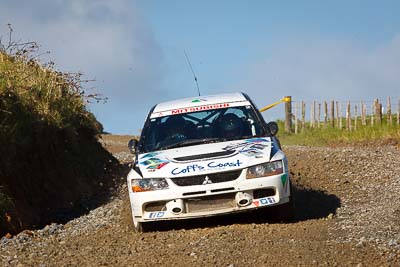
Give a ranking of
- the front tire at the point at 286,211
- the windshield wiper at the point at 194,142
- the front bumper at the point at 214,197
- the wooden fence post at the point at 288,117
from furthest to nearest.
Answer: the wooden fence post at the point at 288,117 < the windshield wiper at the point at 194,142 < the front tire at the point at 286,211 < the front bumper at the point at 214,197

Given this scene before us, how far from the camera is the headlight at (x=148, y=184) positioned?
10652mm

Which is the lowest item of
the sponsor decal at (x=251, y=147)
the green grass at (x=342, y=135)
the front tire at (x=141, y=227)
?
the green grass at (x=342, y=135)

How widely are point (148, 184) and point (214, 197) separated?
0.81 m

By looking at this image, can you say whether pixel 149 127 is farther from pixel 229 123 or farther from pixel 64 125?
pixel 64 125

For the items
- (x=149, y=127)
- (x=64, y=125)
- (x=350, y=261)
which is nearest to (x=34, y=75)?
(x=64, y=125)

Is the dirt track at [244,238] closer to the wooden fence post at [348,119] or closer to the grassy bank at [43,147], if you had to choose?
the grassy bank at [43,147]

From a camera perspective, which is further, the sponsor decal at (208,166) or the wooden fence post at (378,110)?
→ the wooden fence post at (378,110)

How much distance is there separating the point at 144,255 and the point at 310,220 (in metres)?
2.76

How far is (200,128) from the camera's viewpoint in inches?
471

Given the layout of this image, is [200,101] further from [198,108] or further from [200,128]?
[200,128]

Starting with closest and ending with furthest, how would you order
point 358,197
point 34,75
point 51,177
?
point 358,197, point 51,177, point 34,75

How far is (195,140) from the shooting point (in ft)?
38.4

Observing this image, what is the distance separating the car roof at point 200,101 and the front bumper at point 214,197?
1989 mm

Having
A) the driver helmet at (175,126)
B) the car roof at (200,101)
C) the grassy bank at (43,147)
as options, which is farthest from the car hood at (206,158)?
the grassy bank at (43,147)
